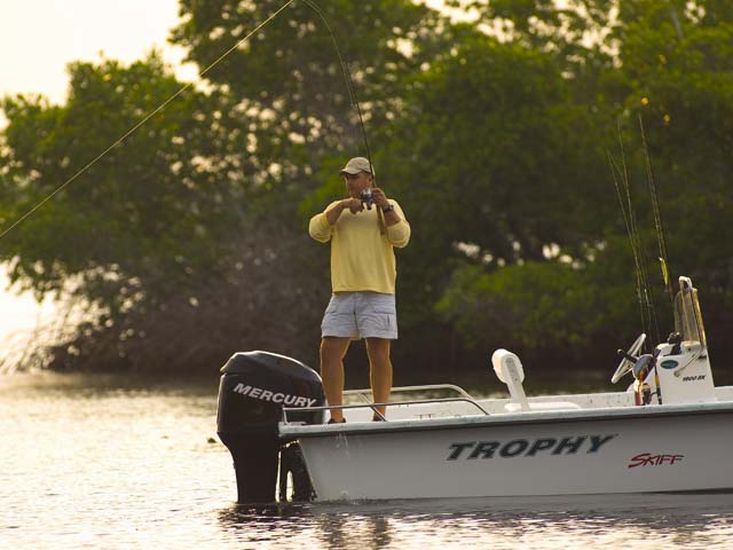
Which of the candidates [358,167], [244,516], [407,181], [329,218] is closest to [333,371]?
[329,218]

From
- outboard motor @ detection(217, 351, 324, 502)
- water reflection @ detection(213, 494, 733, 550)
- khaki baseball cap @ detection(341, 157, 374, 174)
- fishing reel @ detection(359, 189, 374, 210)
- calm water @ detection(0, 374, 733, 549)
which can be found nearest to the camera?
water reflection @ detection(213, 494, 733, 550)

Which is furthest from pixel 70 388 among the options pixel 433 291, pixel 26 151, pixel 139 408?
pixel 26 151

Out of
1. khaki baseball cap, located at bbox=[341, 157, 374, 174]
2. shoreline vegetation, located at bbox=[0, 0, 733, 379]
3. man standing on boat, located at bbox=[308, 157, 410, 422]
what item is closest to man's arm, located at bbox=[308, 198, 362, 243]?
man standing on boat, located at bbox=[308, 157, 410, 422]

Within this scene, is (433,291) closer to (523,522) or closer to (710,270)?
(710,270)

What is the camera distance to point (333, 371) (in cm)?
1198

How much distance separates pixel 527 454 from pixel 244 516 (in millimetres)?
1655

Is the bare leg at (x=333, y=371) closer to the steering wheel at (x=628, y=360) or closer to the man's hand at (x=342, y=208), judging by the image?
the man's hand at (x=342, y=208)

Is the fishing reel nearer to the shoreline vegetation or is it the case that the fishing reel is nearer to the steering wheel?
the steering wheel

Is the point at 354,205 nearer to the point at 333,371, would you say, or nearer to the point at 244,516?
the point at 333,371

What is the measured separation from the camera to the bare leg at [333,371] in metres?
12.0

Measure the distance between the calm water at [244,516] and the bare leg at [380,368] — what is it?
76cm

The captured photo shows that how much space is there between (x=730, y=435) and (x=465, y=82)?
24954 millimetres

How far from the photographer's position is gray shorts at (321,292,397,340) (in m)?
11.8

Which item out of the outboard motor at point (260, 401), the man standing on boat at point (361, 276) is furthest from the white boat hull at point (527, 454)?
the man standing on boat at point (361, 276)
